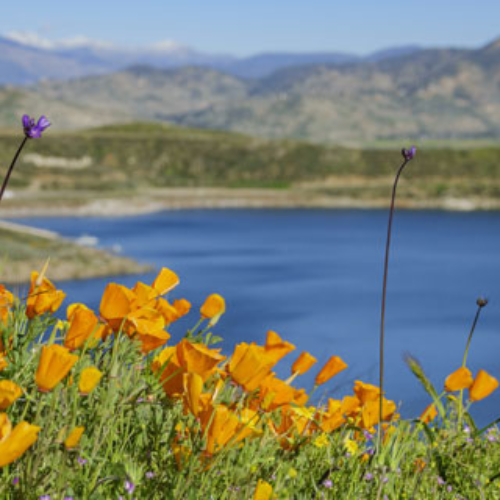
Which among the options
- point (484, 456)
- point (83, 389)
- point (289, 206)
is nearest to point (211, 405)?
point (83, 389)

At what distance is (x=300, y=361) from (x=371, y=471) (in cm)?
57

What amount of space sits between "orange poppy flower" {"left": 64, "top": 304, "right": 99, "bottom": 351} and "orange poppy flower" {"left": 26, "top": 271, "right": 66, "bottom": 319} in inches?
7.5

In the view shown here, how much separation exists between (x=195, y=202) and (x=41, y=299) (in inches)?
4195

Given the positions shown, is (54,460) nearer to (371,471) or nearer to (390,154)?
(371,471)

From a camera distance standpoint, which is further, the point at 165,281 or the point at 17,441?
the point at 165,281

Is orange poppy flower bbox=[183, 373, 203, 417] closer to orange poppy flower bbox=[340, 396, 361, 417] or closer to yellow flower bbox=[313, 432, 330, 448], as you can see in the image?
yellow flower bbox=[313, 432, 330, 448]

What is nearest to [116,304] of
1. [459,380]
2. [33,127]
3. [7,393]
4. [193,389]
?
[193,389]

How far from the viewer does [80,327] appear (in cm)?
307

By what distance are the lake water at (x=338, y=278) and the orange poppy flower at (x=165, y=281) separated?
863mm

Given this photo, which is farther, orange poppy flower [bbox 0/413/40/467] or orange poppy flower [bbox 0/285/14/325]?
orange poppy flower [bbox 0/285/14/325]

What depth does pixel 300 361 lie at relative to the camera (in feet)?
10.5

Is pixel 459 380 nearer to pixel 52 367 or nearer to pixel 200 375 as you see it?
pixel 200 375

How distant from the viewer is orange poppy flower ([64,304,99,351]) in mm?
3051

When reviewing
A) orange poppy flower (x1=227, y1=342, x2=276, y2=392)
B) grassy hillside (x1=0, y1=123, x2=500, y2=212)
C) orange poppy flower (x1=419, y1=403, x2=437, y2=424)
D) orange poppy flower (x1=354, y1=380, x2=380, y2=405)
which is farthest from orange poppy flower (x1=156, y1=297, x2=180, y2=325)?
grassy hillside (x1=0, y1=123, x2=500, y2=212)
